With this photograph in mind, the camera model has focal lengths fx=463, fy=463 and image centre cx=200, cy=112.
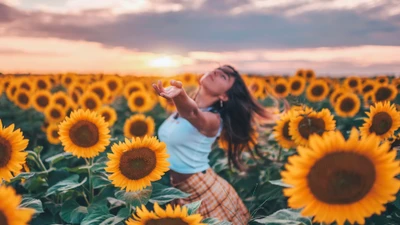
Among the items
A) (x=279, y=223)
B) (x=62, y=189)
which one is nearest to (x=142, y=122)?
(x=62, y=189)

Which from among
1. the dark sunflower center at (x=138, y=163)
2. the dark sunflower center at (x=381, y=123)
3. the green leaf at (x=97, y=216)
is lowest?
the green leaf at (x=97, y=216)

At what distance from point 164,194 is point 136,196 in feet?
0.70

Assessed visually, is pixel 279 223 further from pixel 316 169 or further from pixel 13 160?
pixel 13 160

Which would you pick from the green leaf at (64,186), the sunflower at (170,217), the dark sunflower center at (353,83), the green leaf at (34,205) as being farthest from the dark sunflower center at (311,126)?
the dark sunflower center at (353,83)

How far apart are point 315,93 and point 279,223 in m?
7.12

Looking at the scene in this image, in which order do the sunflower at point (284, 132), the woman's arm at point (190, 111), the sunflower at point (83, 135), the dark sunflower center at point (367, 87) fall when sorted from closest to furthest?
the woman's arm at point (190, 111) < the sunflower at point (83, 135) < the sunflower at point (284, 132) < the dark sunflower center at point (367, 87)

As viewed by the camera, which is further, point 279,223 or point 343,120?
point 343,120

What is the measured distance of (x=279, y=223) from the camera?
2258 mm

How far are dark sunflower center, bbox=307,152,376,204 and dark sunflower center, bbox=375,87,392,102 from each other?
571 centimetres

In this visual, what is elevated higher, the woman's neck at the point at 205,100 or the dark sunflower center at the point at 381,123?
the woman's neck at the point at 205,100

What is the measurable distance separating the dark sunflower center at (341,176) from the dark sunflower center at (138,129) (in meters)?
4.17

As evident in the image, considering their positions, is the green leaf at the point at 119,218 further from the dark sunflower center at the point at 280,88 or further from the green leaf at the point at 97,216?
the dark sunflower center at the point at 280,88

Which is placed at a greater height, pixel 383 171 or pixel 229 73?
pixel 229 73

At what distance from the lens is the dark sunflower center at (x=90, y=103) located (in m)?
6.90
